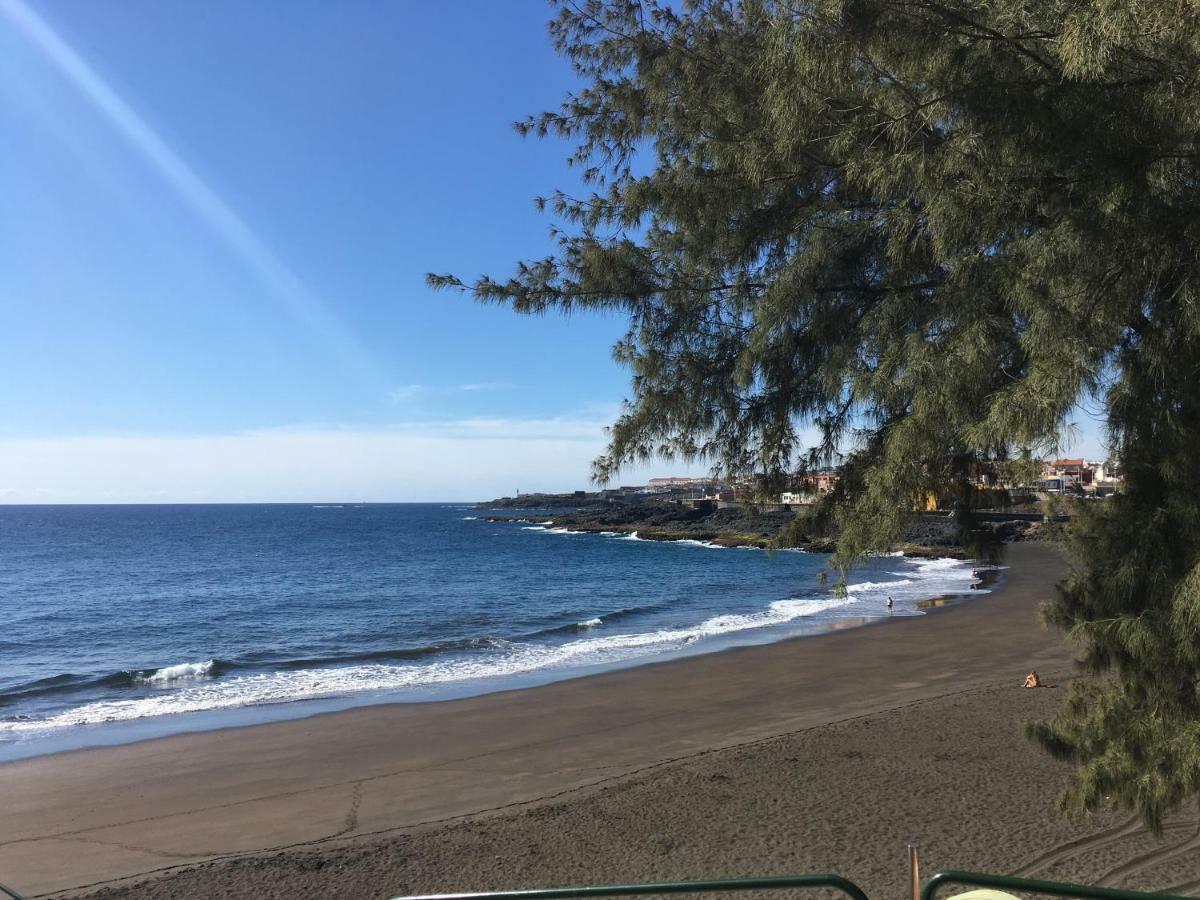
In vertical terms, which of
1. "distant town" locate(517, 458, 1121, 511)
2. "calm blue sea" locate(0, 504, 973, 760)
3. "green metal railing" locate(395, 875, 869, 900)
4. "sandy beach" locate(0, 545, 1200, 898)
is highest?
"distant town" locate(517, 458, 1121, 511)

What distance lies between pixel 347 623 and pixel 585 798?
20.8 metres

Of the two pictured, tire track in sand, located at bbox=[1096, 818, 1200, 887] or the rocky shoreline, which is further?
the rocky shoreline

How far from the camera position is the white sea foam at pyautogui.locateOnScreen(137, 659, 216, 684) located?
18.9 meters

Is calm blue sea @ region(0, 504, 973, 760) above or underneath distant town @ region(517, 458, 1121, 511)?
underneath

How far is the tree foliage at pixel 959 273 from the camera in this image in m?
3.49

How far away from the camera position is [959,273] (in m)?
4.20

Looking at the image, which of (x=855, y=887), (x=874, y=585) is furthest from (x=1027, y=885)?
(x=874, y=585)

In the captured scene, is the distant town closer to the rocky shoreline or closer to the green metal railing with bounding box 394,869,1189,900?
the green metal railing with bounding box 394,869,1189,900

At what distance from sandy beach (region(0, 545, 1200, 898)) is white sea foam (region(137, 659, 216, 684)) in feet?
20.2

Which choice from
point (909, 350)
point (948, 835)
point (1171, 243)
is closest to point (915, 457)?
point (909, 350)

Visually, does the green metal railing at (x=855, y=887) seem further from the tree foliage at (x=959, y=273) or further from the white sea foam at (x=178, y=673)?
the white sea foam at (x=178, y=673)

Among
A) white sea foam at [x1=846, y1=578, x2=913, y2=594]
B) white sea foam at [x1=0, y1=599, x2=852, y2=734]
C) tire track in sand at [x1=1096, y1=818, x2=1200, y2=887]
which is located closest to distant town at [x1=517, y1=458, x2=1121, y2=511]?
tire track in sand at [x1=1096, y1=818, x2=1200, y2=887]

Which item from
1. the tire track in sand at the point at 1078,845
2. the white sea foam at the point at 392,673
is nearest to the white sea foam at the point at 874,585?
the white sea foam at the point at 392,673

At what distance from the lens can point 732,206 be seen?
17.8ft
